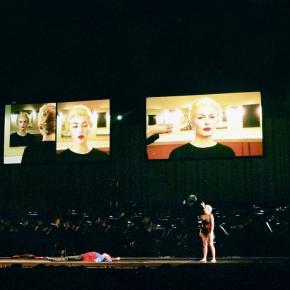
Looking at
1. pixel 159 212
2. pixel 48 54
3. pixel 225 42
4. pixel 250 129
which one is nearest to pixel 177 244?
pixel 159 212

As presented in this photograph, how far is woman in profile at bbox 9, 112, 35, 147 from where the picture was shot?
51.3ft

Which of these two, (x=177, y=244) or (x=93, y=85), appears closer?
(x=177, y=244)

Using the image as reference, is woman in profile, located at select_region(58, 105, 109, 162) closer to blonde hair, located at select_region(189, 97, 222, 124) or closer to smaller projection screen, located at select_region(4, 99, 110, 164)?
smaller projection screen, located at select_region(4, 99, 110, 164)

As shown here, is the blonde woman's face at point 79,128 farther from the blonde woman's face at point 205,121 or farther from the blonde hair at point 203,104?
the blonde woman's face at point 205,121

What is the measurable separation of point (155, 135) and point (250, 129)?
2659mm

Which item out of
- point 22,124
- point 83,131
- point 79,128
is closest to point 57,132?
point 79,128

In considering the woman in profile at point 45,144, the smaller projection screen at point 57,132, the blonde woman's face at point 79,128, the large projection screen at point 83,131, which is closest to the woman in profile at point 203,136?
the large projection screen at point 83,131

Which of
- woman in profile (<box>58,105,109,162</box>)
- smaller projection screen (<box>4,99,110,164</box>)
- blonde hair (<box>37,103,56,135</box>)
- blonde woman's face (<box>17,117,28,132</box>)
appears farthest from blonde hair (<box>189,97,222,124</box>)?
blonde woman's face (<box>17,117,28,132</box>)

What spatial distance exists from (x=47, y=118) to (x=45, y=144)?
0.79 m

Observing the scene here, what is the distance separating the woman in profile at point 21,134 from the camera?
1565 cm

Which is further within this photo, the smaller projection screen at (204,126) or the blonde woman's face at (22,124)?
the blonde woman's face at (22,124)

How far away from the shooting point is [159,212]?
14.2m

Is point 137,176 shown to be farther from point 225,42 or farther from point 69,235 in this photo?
point 225,42

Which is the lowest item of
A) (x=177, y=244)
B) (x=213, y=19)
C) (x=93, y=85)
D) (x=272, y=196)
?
(x=177, y=244)
